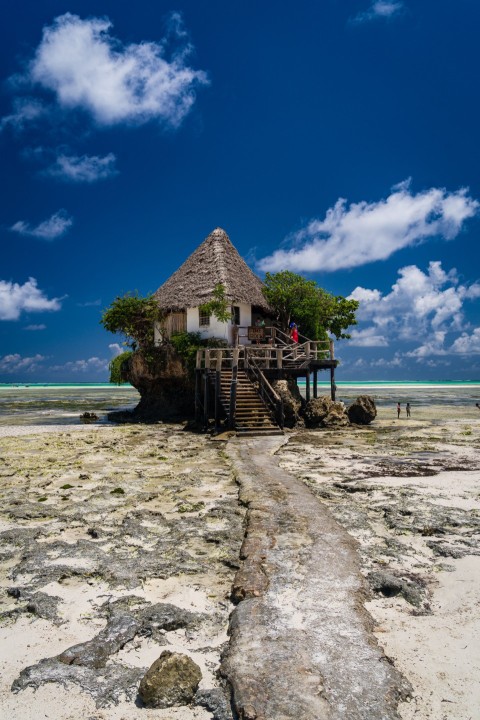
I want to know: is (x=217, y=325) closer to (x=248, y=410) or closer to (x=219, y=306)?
(x=219, y=306)

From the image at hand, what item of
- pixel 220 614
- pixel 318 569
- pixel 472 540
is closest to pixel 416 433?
pixel 472 540

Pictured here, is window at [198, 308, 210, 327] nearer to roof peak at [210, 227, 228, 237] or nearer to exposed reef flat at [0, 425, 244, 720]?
roof peak at [210, 227, 228, 237]

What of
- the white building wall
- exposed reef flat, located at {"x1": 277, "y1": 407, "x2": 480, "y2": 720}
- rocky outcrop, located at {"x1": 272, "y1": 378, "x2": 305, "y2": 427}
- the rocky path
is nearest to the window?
the white building wall

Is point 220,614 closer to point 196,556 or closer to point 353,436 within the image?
point 196,556

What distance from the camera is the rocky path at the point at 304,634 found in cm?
335

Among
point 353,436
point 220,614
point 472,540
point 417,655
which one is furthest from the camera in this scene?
point 353,436

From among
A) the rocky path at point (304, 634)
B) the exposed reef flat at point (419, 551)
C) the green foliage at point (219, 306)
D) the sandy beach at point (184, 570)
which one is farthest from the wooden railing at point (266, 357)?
the rocky path at point (304, 634)

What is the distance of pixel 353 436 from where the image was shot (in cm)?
1905

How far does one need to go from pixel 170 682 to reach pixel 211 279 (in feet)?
77.0

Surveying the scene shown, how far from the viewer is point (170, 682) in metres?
3.53

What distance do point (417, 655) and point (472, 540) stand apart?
10.4 ft

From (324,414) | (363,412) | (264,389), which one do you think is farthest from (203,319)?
(363,412)

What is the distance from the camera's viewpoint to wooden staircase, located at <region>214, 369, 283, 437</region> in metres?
18.8

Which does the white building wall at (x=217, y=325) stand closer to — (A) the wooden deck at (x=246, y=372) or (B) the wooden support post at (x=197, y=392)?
(A) the wooden deck at (x=246, y=372)
